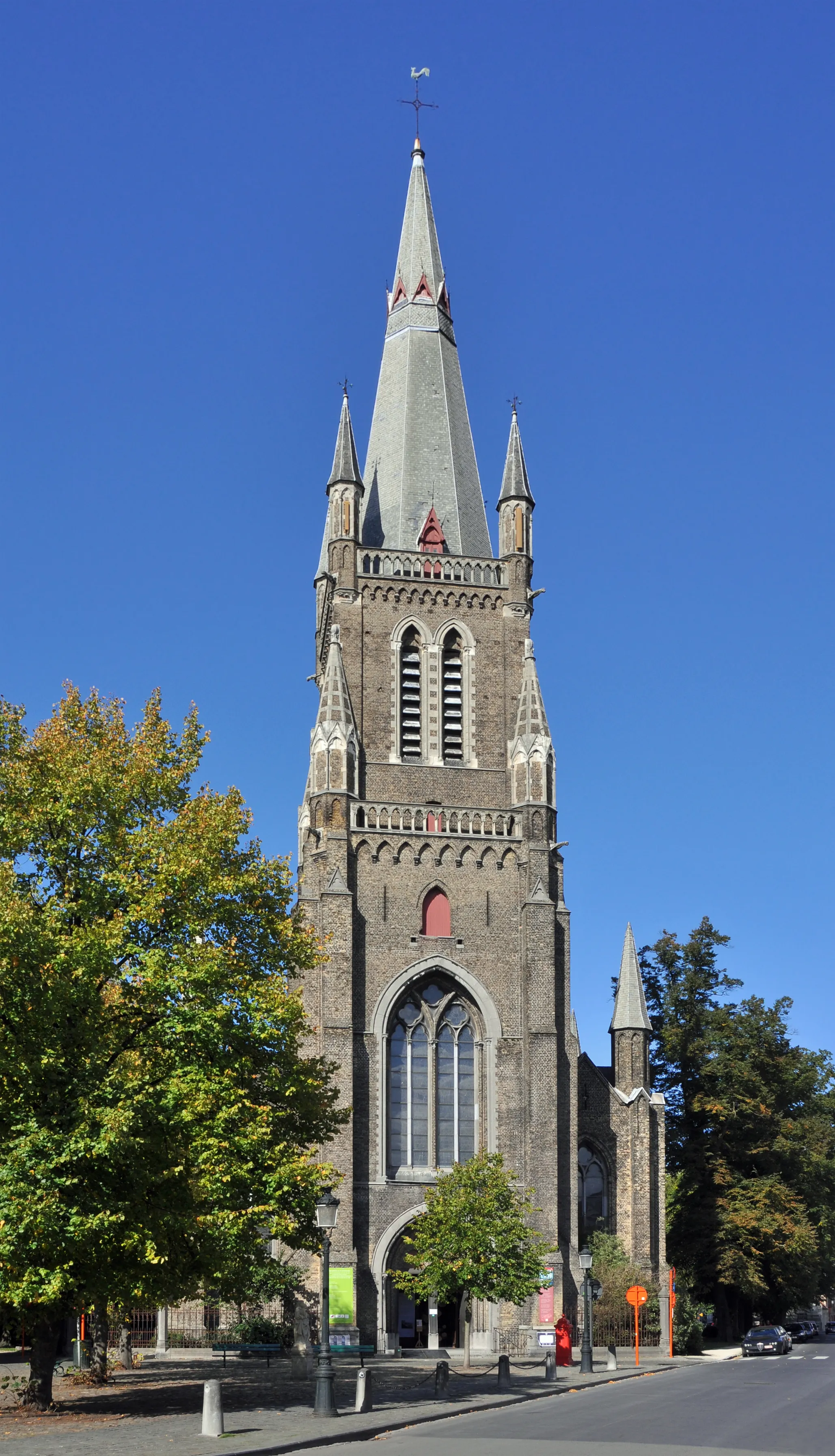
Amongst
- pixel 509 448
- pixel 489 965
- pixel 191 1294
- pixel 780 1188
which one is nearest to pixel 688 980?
pixel 780 1188

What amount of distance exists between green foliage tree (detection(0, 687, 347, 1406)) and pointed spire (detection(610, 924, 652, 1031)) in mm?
23370

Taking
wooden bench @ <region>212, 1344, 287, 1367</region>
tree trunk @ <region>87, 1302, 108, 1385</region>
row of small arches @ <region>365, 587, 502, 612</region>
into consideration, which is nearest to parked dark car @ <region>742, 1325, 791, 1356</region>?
wooden bench @ <region>212, 1344, 287, 1367</region>

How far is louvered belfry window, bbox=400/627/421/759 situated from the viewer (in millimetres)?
53000

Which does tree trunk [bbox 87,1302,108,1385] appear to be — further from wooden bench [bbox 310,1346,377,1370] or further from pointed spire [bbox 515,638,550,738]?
pointed spire [bbox 515,638,550,738]

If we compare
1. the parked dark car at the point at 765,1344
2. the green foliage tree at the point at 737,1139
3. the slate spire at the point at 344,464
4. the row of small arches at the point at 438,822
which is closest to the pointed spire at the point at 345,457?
the slate spire at the point at 344,464

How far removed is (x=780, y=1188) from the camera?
5612 centimetres

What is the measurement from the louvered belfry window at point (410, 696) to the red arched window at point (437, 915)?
4.93 meters

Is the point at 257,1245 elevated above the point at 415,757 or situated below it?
below

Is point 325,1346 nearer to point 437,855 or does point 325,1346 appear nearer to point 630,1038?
point 437,855

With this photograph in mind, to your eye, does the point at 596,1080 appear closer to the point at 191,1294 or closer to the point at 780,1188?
the point at 780,1188

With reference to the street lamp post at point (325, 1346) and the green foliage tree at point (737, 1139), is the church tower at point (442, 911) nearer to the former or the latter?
the green foliage tree at point (737, 1139)

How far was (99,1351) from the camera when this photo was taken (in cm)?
3195

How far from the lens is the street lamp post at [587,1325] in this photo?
1508 inches

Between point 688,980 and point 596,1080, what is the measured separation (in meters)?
9.76
